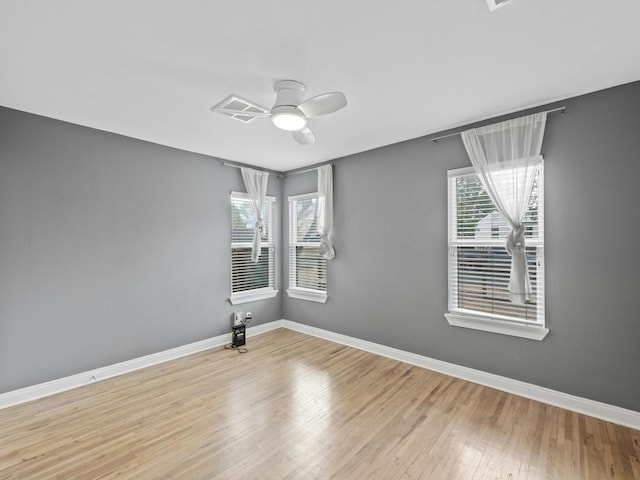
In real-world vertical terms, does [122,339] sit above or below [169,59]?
below

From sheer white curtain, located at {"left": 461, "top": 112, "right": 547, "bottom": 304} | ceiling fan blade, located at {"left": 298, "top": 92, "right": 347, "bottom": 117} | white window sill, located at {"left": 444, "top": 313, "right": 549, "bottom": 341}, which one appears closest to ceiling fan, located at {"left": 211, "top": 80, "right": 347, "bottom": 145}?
ceiling fan blade, located at {"left": 298, "top": 92, "right": 347, "bottom": 117}

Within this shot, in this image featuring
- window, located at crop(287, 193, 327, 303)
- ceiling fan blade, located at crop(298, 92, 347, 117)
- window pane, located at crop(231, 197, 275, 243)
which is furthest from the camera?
window, located at crop(287, 193, 327, 303)

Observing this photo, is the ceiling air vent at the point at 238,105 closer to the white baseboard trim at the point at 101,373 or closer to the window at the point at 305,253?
the window at the point at 305,253

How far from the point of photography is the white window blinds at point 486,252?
2.75 meters

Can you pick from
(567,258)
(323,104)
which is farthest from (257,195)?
(567,258)

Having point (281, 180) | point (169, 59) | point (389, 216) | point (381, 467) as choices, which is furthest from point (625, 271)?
point (281, 180)

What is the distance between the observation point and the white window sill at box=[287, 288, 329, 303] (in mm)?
4522

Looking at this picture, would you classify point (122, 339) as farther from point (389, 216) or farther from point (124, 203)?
point (389, 216)

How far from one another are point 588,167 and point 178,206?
14.1ft

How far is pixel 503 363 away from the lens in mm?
2918

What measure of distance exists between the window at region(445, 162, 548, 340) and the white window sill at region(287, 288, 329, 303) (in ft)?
6.13

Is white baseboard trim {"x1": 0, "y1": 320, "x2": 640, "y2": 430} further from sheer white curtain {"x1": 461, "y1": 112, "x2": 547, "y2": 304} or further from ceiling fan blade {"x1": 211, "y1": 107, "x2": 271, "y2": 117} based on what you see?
ceiling fan blade {"x1": 211, "y1": 107, "x2": 271, "y2": 117}

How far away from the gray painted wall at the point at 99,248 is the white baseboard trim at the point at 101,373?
60mm

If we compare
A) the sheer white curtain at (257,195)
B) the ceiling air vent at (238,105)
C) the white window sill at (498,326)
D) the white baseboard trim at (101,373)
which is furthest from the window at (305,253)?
the ceiling air vent at (238,105)
